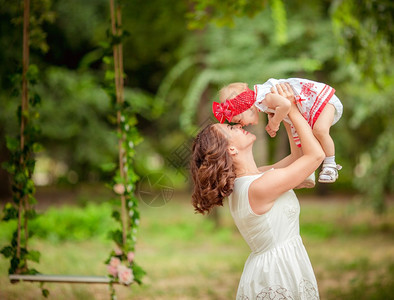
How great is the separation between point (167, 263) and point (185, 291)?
1.67 metres

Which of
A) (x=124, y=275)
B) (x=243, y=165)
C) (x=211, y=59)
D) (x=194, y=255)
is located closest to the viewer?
(x=243, y=165)

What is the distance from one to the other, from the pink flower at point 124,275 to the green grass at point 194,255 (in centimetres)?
81

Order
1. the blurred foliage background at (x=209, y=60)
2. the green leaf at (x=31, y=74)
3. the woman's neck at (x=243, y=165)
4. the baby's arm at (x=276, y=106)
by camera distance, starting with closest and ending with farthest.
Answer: the baby's arm at (x=276, y=106), the woman's neck at (x=243, y=165), the green leaf at (x=31, y=74), the blurred foliage background at (x=209, y=60)

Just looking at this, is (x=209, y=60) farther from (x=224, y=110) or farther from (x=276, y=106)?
(x=276, y=106)

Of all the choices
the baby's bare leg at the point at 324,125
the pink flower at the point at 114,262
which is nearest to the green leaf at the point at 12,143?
the pink flower at the point at 114,262

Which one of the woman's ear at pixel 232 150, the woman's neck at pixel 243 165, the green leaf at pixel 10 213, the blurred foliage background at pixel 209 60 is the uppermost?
the blurred foliage background at pixel 209 60

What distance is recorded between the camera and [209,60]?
891cm

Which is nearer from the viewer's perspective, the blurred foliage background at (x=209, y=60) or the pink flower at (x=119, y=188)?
the pink flower at (x=119, y=188)

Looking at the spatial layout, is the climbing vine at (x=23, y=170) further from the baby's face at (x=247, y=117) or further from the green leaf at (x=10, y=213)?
the baby's face at (x=247, y=117)

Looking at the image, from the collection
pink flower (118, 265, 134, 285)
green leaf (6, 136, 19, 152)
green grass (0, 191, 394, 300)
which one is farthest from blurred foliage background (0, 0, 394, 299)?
pink flower (118, 265, 134, 285)

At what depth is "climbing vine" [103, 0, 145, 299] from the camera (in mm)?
3453

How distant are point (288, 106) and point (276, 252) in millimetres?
722

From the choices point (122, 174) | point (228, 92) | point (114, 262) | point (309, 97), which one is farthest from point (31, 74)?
point (309, 97)

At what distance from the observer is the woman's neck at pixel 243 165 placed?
2.30 m
